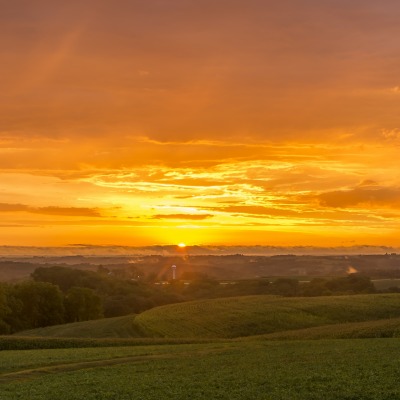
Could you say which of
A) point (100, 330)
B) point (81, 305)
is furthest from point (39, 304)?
point (100, 330)

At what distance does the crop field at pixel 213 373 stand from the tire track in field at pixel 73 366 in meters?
0.07

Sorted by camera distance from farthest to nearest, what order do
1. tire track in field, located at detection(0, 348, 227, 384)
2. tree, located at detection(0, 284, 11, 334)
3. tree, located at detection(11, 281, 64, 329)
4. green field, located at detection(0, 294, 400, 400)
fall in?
tree, located at detection(11, 281, 64, 329), tree, located at detection(0, 284, 11, 334), tire track in field, located at detection(0, 348, 227, 384), green field, located at detection(0, 294, 400, 400)

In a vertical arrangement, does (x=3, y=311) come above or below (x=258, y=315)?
below

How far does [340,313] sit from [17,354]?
57.5 metres

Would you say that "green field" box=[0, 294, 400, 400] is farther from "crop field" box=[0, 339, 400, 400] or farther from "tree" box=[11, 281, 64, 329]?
"tree" box=[11, 281, 64, 329]

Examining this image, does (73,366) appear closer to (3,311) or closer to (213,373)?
(213,373)

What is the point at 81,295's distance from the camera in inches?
5527

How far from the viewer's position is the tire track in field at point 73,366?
4712 centimetres

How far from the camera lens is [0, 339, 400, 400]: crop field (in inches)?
1508

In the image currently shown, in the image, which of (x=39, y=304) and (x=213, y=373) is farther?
(x=39, y=304)

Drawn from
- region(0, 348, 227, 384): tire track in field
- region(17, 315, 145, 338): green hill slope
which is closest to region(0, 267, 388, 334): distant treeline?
region(17, 315, 145, 338): green hill slope

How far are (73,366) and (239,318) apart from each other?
157 feet

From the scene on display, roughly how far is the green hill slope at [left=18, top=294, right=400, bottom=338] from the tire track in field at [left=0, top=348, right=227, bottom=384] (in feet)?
95.1

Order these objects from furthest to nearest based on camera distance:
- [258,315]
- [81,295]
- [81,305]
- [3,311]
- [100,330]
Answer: [81,295] → [81,305] → [3,311] → [258,315] → [100,330]
